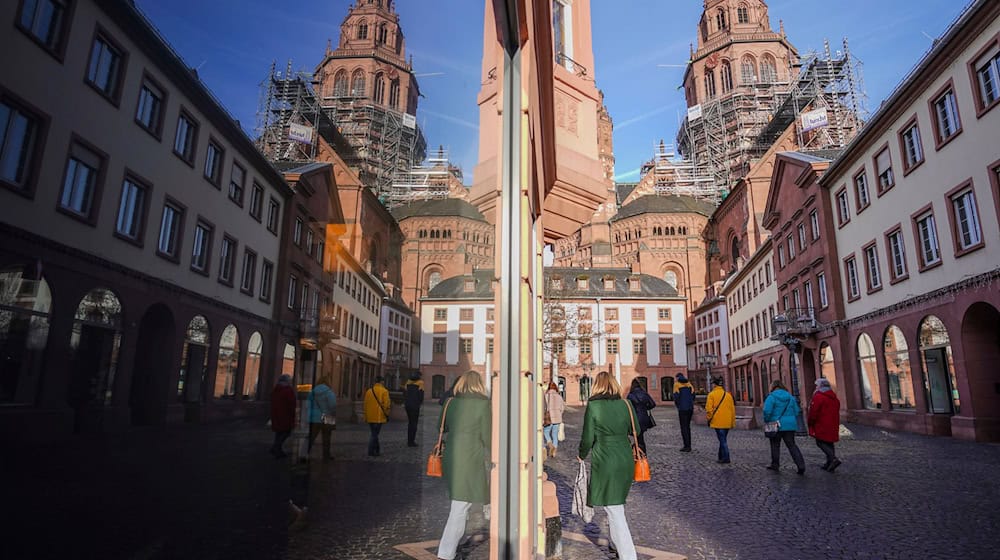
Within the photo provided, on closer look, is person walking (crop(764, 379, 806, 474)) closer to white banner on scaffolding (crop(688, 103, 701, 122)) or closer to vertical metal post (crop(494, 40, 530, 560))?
vertical metal post (crop(494, 40, 530, 560))

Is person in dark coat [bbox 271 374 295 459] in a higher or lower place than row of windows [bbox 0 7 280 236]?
lower

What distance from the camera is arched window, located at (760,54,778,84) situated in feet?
214

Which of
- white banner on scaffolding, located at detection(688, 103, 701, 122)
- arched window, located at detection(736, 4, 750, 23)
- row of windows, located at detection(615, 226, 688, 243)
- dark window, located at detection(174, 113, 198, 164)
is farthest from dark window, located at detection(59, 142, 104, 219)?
arched window, located at detection(736, 4, 750, 23)

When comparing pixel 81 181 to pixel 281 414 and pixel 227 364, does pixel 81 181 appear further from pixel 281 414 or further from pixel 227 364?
pixel 281 414

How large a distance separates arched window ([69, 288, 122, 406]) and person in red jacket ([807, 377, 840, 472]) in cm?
993

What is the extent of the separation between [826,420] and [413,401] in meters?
9.20

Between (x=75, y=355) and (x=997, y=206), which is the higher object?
Result: (x=997, y=206)

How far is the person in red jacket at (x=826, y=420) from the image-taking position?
898cm

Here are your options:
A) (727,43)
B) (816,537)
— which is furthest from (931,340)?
(727,43)

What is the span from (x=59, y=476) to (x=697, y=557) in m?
4.58

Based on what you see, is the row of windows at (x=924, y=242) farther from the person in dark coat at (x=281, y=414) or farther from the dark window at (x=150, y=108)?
the dark window at (x=150, y=108)

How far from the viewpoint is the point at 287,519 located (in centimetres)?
126

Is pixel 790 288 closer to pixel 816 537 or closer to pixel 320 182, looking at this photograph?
pixel 816 537

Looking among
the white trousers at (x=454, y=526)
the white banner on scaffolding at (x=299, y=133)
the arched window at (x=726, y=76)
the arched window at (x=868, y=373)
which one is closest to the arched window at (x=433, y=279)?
the white banner on scaffolding at (x=299, y=133)
